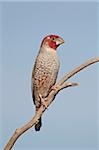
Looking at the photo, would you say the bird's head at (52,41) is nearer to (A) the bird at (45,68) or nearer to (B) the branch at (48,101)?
(A) the bird at (45,68)

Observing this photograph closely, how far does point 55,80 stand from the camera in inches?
68.2

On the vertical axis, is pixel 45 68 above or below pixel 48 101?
above

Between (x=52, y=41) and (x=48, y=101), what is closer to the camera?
(x=48, y=101)

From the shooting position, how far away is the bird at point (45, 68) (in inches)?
66.8

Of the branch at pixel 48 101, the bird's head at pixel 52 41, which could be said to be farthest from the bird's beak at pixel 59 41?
the branch at pixel 48 101

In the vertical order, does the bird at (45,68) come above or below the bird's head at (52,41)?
below

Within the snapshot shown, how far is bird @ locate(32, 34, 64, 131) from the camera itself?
1697 millimetres

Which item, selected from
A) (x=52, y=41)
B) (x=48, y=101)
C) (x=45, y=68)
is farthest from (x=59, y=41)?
(x=48, y=101)

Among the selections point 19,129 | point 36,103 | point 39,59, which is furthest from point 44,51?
point 19,129

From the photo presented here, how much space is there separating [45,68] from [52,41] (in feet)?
0.44

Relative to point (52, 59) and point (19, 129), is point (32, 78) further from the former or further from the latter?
point (19, 129)

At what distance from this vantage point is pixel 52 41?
1686mm

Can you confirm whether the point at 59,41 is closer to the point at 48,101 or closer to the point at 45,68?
the point at 45,68

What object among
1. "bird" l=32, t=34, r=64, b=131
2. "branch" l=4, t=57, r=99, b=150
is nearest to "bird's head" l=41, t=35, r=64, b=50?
"bird" l=32, t=34, r=64, b=131
